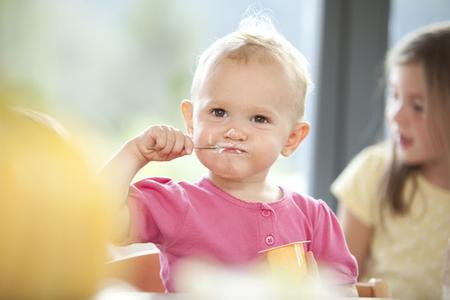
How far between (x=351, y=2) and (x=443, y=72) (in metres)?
0.52

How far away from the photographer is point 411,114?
1774mm

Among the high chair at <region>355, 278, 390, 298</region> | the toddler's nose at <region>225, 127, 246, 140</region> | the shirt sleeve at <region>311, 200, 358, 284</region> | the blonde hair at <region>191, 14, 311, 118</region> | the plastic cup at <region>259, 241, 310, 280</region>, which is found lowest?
the high chair at <region>355, 278, 390, 298</region>

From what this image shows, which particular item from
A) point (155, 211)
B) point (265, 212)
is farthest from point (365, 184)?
point (155, 211)

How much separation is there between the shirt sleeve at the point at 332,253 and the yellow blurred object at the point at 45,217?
24.6 inches

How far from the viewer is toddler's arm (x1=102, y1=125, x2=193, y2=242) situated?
34.5 inches

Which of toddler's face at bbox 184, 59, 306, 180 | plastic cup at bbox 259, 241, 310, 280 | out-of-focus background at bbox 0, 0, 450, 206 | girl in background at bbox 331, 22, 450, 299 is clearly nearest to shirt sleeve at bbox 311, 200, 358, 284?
toddler's face at bbox 184, 59, 306, 180

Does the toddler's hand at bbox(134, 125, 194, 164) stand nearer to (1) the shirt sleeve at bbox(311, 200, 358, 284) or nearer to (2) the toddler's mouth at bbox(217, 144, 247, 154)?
(2) the toddler's mouth at bbox(217, 144, 247, 154)

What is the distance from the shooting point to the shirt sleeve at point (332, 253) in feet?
3.33

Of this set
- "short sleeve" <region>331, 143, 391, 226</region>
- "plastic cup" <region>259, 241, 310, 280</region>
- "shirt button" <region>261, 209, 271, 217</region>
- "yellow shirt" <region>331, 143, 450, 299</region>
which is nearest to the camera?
"plastic cup" <region>259, 241, 310, 280</region>

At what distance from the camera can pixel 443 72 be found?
5.83 feet

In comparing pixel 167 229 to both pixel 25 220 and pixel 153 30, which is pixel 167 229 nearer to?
pixel 25 220

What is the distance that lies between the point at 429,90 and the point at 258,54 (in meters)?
0.86

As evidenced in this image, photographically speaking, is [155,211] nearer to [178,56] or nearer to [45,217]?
[45,217]

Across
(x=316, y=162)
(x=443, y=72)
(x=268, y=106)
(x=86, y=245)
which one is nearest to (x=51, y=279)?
(x=86, y=245)
